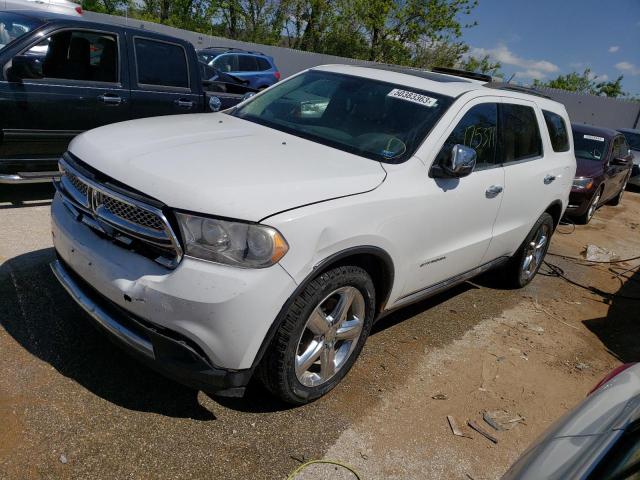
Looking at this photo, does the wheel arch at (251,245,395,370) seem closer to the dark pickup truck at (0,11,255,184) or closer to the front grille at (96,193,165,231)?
the front grille at (96,193,165,231)

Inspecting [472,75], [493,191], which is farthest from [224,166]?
[472,75]

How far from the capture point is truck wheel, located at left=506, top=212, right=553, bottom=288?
Result: 200 inches

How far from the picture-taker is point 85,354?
3.15 m

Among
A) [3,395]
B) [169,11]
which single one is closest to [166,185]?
[3,395]

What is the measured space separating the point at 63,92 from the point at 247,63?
11662 mm

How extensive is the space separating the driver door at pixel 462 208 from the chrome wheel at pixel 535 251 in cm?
133

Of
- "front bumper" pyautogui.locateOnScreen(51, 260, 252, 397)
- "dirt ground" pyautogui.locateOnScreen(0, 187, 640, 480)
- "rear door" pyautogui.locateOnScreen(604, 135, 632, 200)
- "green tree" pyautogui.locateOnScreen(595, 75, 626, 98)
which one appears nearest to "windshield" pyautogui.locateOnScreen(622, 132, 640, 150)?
"rear door" pyautogui.locateOnScreen(604, 135, 632, 200)

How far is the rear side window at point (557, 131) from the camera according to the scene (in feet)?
16.7

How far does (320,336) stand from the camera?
2.93m

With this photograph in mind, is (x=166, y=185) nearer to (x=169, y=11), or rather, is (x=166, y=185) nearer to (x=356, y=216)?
(x=356, y=216)

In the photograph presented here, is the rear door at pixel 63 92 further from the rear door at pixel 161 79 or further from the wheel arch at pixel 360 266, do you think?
the wheel arch at pixel 360 266

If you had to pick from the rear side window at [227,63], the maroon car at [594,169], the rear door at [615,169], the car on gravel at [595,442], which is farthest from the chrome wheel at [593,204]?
the rear side window at [227,63]

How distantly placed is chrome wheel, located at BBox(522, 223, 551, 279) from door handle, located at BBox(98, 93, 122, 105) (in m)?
4.39

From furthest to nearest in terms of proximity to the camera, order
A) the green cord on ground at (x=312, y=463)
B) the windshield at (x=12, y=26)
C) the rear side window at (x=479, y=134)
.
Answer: the windshield at (x=12, y=26), the rear side window at (x=479, y=134), the green cord on ground at (x=312, y=463)
